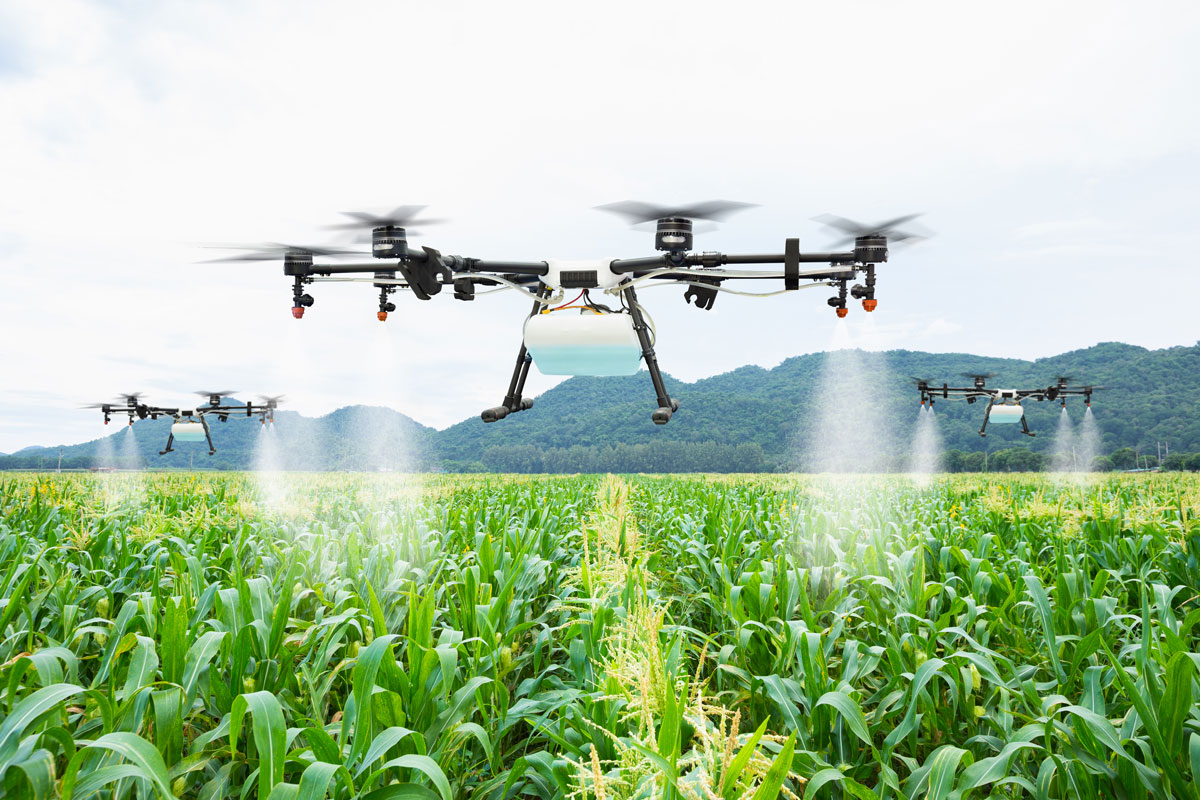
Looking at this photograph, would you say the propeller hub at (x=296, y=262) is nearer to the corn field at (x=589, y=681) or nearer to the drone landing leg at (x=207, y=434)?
the corn field at (x=589, y=681)

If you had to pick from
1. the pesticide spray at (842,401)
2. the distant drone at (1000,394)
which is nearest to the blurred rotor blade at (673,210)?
the pesticide spray at (842,401)

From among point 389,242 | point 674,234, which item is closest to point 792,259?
point 674,234

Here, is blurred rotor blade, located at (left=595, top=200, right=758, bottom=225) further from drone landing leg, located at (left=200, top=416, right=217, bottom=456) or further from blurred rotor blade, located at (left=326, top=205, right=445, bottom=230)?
drone landing leg, located at (left=200, top=416, right=217, bottom=456)

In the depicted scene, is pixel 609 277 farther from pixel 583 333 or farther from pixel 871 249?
pixel 871 249

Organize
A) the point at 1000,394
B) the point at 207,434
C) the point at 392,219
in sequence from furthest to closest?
the point at 1000,394, the point at 207,434, the point at 392,219

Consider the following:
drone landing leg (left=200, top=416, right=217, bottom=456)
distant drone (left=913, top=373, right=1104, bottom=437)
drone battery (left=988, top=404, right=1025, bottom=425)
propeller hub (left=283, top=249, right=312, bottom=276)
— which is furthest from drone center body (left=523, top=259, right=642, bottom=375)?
drone battery (left=988, top=404, right=1025, bottom=425)

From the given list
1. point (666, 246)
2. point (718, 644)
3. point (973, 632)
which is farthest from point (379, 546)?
point (973, 632)
